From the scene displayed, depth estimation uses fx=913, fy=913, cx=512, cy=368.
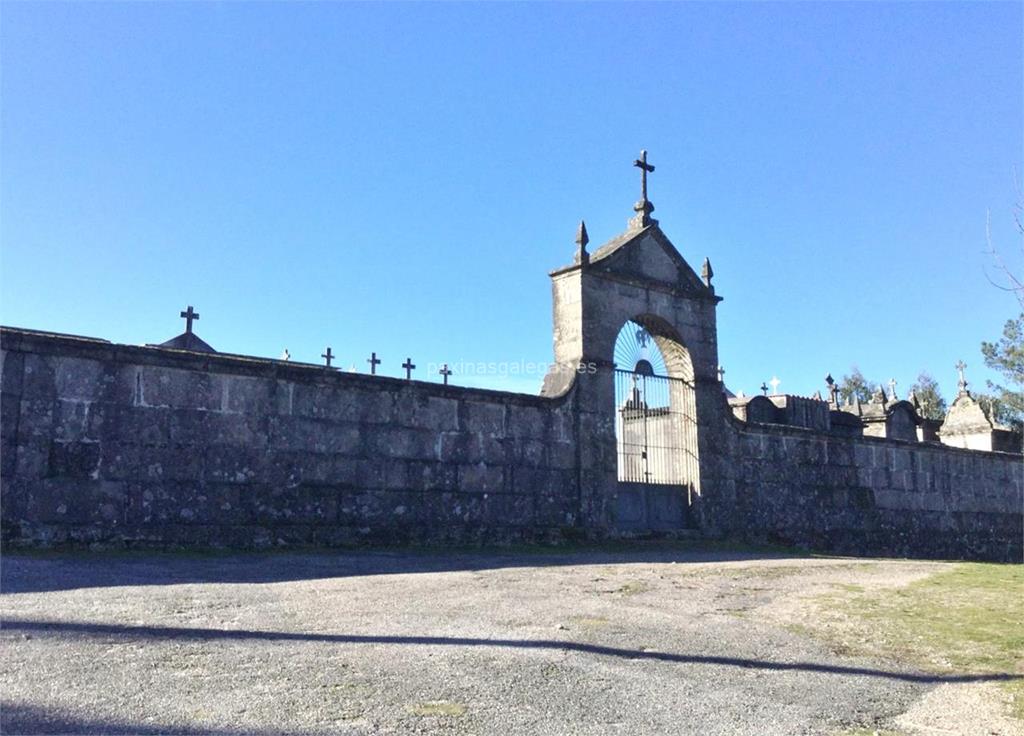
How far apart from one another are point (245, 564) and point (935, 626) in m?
6.36

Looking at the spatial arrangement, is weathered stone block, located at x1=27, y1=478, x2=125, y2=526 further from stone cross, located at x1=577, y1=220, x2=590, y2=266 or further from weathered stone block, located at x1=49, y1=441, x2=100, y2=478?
stone cross, located at x1=577, y1=220, x2=590, y2=266

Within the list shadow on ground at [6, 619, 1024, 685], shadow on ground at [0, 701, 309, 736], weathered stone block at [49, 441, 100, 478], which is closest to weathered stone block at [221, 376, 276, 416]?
weathered stone block at [49, 441, 100, 478]

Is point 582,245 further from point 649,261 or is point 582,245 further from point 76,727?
point 76,727

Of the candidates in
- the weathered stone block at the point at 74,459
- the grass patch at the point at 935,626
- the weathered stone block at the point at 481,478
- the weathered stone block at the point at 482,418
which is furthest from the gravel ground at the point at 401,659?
the weathered stone block at the point at 482,418

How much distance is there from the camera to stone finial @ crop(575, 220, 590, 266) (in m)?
14.5

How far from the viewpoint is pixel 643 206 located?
1612cm

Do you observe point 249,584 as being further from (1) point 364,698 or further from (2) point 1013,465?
(2) point 1013,465

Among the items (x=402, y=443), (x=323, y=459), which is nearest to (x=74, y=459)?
Result: (x=323, y=459)

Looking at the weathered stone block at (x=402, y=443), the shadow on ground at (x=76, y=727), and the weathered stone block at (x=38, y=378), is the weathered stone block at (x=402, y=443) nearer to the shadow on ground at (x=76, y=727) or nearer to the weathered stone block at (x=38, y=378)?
the weathered stone block at (x=38, y=378)

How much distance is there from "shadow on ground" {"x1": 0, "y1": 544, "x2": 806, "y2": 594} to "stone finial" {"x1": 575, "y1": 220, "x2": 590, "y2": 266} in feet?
15.1

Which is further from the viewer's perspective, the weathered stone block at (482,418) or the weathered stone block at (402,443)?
the weathered stone block at (482,418)

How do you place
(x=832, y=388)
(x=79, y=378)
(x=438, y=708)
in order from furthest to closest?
(x=832, y=388) → (x=79, y=378) → (x=438, y=708)

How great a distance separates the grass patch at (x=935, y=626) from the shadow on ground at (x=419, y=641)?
41 centimetres

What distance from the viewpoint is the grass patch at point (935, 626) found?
19.9 feet
